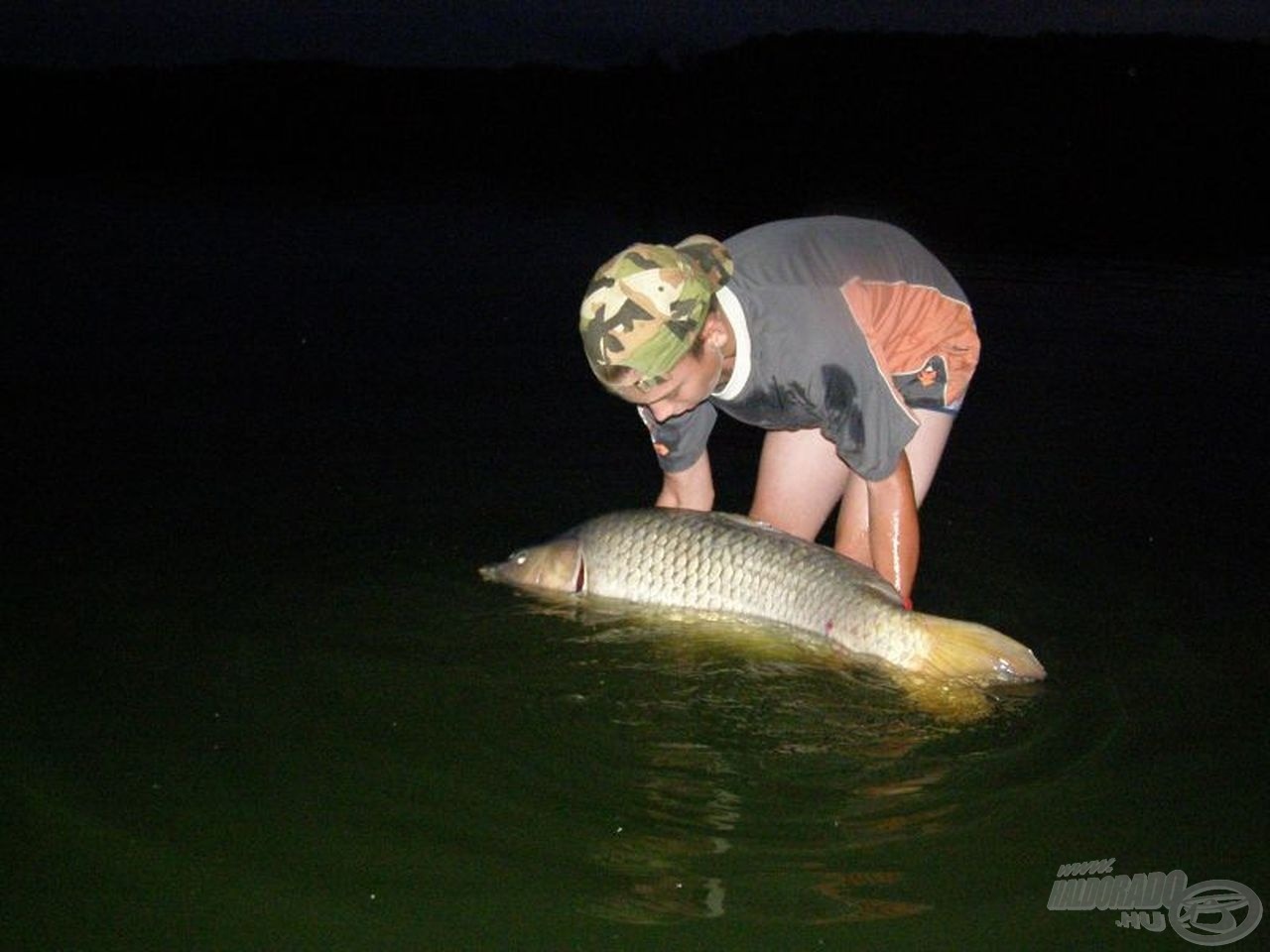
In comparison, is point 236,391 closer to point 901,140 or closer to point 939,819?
point 939,819

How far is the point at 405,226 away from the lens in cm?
1778

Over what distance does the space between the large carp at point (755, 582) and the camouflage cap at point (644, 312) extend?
38.0 inches

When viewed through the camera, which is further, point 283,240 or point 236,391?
point 283,240

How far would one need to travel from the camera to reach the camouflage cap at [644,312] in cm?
383

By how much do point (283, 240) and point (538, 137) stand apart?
17.6 meters

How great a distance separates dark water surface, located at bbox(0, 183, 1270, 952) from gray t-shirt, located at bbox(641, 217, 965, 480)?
77 centimetres

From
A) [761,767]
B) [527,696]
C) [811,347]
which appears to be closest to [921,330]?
[811,347]

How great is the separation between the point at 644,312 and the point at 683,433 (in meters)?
1.04

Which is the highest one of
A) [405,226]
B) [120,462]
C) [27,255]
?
[405,226]

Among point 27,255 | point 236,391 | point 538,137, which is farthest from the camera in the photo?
point 538,137

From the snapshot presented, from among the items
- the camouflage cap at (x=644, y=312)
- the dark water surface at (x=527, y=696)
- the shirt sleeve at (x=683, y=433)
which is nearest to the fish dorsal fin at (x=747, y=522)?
the shirt sleeve at (x=683, y=433)

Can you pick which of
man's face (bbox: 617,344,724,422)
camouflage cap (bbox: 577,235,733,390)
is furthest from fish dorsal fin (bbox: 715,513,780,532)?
camouflage cap (bbox: 577,235,733,390)

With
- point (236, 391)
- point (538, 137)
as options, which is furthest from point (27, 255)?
point (538, 137)

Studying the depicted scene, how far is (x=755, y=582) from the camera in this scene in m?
4.72
